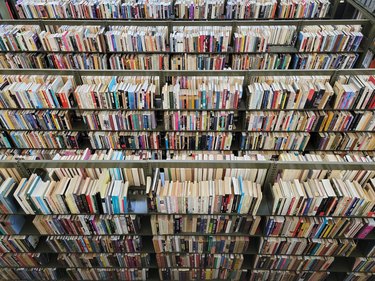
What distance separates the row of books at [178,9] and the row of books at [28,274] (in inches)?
181

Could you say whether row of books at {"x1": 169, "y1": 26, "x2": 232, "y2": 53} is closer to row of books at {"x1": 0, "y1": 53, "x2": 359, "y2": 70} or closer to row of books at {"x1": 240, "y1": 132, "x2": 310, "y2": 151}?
row of books at {"x1": 0, "y1": 53, "x2": 359, "y2": 70}

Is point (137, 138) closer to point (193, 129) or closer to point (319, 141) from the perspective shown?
point (193, 129)

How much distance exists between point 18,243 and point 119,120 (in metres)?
1.72

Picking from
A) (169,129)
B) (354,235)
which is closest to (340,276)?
(354,235)

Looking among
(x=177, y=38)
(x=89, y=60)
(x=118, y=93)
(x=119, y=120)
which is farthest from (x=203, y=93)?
(x=89, y=60)

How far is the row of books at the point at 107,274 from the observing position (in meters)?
2.82

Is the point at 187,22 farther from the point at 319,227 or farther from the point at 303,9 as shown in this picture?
the point at 319,227

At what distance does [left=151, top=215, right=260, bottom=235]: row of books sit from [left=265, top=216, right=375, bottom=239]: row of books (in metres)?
0.16

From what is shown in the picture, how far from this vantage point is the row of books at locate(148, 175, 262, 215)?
6.91ft

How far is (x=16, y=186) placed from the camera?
2201 millimetres

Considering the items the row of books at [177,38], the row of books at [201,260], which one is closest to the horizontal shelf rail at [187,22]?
the row of books at [177,38]

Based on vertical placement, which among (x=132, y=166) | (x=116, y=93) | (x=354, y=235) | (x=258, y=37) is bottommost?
(x=132, y=166)

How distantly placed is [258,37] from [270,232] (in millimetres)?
3130

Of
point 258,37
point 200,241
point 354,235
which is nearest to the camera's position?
point 354,235
